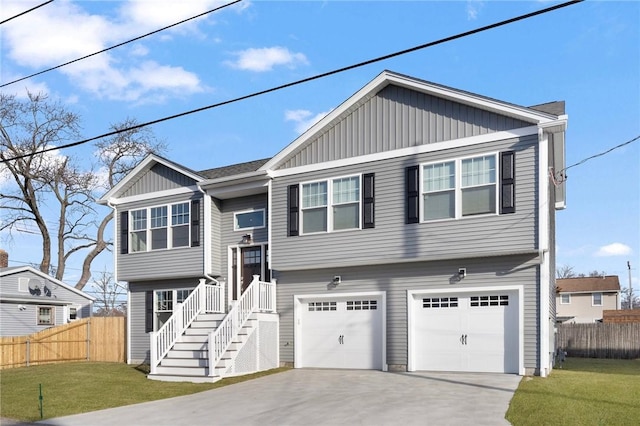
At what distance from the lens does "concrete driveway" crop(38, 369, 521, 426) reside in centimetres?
1088

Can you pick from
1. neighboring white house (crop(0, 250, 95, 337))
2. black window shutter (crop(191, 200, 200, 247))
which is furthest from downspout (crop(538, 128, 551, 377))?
neighboring white house (crop(0, 250, 95, 337))

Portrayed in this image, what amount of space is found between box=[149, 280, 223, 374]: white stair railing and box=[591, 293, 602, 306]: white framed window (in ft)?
133

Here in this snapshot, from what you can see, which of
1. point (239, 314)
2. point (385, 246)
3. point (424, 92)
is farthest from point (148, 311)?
point (424, 92)

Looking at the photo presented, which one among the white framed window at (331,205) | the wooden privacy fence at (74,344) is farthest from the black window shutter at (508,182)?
the wooden privacy fence at (74,344)

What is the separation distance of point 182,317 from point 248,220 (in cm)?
425

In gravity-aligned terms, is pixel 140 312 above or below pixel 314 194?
below

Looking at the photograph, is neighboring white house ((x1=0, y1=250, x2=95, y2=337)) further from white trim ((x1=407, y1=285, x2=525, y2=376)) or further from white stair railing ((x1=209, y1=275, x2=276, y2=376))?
white trim ((x1=407, y1=285, x2=525, y2=376))

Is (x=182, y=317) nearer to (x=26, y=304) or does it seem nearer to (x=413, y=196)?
(x=413, y=196)

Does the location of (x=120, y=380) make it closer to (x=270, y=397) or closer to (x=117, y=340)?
(x=270, y=397)

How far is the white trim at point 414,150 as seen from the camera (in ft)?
50.9

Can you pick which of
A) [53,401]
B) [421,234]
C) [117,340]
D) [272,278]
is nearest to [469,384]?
[421,234]

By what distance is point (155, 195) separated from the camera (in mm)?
22609

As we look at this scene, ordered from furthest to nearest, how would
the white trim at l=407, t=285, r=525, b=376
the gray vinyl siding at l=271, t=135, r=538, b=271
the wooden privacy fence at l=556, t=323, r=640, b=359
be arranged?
the wooden privacy fence at l=556, t=323, r=640, b=359 < the white trim at l=407, t=285, r=525, b=376 < the gray vinyl siding at l=271, t=135, r=538, b=271

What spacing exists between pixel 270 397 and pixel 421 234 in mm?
5933
